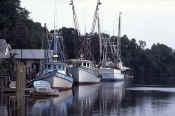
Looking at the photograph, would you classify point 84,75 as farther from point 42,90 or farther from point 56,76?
point 42,90

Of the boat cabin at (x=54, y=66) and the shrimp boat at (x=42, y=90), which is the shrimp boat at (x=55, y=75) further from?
the shrimp boat at (x=42, y=90)

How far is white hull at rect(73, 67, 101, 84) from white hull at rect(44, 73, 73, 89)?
35.8 feet

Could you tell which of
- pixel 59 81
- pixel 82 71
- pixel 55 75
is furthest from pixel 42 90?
pixel 82 71

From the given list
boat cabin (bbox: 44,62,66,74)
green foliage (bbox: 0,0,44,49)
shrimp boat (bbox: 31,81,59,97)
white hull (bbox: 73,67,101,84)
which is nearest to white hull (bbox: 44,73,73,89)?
boat cabin (bbox: 44,62,66,74)

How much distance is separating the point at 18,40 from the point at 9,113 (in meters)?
54.6

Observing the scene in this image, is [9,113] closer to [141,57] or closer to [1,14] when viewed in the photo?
[1,14]

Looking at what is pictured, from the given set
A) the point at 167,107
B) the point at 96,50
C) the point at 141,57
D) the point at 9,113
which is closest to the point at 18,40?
the point at 96,50

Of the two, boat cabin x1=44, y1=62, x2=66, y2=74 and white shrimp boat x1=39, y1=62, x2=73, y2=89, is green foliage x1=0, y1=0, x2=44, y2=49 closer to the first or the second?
boat cabin x1=44, y1=62, x2=66, y2=74

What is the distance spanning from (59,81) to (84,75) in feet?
51.8

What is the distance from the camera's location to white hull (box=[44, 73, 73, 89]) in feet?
181

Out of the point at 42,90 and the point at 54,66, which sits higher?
the point at 54,66

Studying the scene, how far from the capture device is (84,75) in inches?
2840

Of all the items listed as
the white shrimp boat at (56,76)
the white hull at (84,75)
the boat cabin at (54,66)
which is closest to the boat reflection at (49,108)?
the white shrimp boat at (56,76)

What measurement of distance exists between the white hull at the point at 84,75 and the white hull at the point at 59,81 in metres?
10.9
